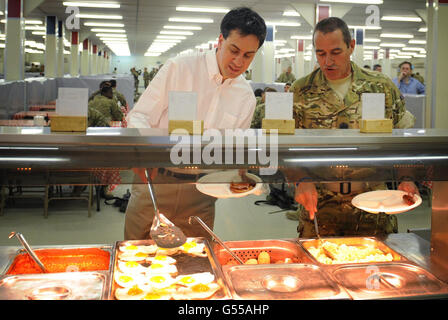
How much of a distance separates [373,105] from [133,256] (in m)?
1.03

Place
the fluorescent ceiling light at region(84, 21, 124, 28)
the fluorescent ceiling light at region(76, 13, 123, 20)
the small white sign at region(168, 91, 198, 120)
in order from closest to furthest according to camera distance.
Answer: the small white sign at region(168, 91, 198, 120) < the fluorescent ceiling light at region(76, 13, 123, 20) < the fluorescent ceiling light at region(84, 21, 124, 28)

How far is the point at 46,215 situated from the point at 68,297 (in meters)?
3.89

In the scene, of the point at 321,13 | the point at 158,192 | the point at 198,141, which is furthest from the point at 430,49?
the point at 198,141

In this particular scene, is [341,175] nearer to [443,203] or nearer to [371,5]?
[443,203]

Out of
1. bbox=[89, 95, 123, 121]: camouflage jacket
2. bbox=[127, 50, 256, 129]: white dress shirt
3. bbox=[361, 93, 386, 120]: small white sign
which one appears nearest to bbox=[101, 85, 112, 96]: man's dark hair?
bbox=[89, 95, 123, 121]: camouflage jacket

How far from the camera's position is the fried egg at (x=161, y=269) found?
158cm

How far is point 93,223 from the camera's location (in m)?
4.71

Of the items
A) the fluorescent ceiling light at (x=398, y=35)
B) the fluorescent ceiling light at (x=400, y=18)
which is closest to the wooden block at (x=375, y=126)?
the fluorescent ceiling light at (x=400, y=18)

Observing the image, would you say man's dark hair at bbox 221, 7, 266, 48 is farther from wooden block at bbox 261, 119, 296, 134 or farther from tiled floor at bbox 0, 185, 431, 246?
tiled floor at bbox 0, 185, 431, 246

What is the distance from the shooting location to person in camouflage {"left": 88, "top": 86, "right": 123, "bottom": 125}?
6855 mm

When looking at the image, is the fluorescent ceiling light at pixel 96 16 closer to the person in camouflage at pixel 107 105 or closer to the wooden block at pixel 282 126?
the person in camouflage at pixel 107 105

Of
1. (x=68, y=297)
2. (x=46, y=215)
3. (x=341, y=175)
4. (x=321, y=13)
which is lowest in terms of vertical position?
(x=46, y=215)

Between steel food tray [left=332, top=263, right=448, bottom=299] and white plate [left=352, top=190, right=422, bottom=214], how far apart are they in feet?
0.70
